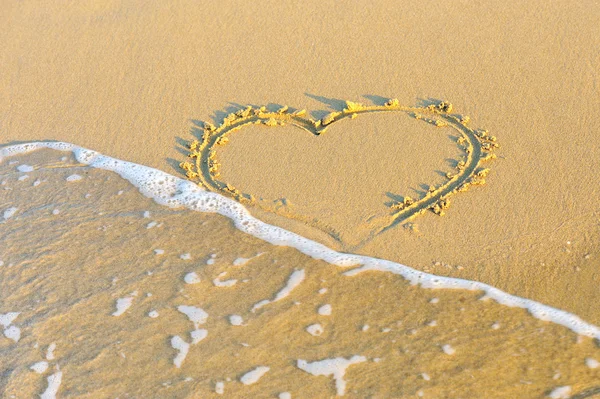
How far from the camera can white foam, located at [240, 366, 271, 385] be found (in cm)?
279

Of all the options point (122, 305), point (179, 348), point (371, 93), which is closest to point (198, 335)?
point (179, 348)

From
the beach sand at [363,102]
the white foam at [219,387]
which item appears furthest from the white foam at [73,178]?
the white foam at [219,387]

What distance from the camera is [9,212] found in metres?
3.78

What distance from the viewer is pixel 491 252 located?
3346 millimetres

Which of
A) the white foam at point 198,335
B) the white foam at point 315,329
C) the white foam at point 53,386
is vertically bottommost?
the white foam at point 53,386

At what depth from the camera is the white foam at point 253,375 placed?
2.79 m

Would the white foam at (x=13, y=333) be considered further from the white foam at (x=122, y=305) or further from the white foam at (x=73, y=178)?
the white foam at (x=73, y=178)

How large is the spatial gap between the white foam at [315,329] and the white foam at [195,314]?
1.65ft

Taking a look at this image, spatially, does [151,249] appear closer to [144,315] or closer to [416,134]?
[144,315]

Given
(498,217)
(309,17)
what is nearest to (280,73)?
(309,17)

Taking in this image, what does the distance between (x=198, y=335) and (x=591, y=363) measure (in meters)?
1.74

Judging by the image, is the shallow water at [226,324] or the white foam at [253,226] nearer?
the shallow water at [226,324]

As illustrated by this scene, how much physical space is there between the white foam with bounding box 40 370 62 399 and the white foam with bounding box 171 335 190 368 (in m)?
0.51

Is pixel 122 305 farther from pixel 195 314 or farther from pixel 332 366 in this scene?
pixel 332 366
